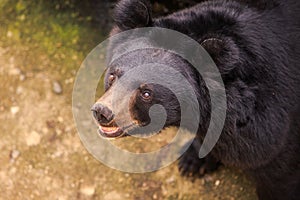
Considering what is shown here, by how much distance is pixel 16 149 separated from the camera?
174 inches

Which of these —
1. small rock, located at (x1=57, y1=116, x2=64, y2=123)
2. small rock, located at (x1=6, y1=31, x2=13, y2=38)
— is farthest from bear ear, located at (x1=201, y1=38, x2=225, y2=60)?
small rock, located at (x1=6, y1=31, x2=13, y2=38)

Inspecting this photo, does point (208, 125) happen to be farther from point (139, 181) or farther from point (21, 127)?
point (21, 127)

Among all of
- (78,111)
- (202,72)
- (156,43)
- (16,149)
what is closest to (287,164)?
(202,72)

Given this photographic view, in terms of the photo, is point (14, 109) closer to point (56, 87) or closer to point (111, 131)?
point (56, 87)

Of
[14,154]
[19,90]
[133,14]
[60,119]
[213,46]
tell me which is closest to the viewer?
[213,46]

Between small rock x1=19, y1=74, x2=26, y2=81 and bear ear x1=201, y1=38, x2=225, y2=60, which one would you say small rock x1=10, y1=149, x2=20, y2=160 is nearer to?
small rock x1=19, y1=74, x2=26, y2=81

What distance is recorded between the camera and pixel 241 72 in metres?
3.07

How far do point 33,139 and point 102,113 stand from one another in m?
1.66

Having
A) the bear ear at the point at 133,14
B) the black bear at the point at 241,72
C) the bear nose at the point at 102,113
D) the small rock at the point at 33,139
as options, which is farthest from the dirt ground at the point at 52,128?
the bear ear at the point at 133,14

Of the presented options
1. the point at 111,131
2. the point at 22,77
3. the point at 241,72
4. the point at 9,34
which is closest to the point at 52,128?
the point at 22,77

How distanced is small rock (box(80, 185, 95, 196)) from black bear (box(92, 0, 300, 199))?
1194 millimetres

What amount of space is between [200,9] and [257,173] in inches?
41.7

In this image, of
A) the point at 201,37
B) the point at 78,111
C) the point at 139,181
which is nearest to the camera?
the point at 201,37

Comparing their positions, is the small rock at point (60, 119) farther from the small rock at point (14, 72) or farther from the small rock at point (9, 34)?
the small rock at point (9, 34)
